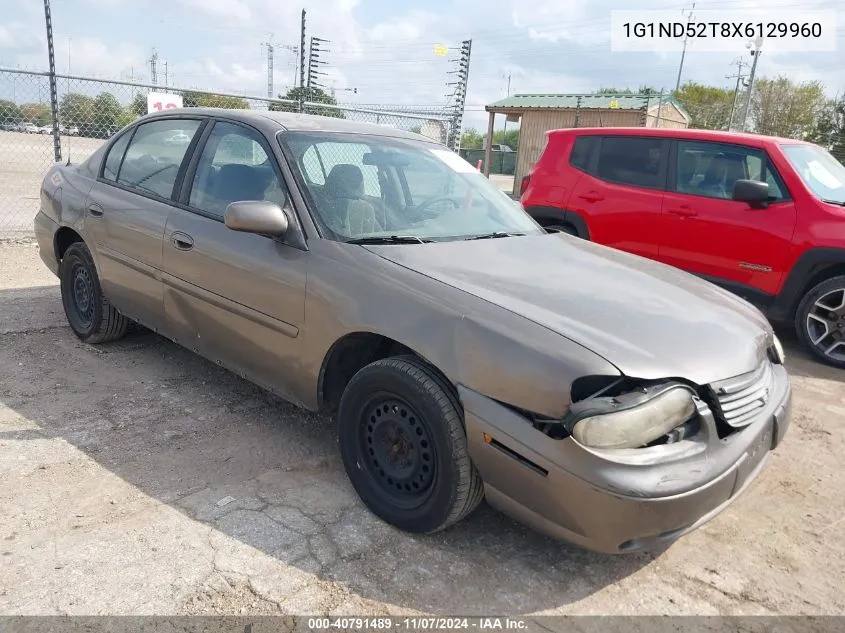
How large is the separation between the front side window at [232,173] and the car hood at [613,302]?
802 mm

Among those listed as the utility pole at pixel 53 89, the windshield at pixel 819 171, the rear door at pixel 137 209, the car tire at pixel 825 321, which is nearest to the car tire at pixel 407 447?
the rear door at pixel 137 209

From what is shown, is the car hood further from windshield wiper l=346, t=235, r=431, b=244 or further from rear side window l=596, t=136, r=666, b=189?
rear side window l=596, t=136, r=666, b=189

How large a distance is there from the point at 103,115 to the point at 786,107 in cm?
3246

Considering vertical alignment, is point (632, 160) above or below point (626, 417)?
above

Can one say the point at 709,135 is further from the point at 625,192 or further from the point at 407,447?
the point at 407,447

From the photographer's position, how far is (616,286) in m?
2.86

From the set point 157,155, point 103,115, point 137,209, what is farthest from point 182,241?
point 103,115

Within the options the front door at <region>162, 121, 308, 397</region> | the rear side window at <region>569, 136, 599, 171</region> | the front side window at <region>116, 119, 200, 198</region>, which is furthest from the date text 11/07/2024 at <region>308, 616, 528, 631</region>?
the rear side window at <region>569, 136, 599, 171</region>

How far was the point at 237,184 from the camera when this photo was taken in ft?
11.2

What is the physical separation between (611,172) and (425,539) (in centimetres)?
487

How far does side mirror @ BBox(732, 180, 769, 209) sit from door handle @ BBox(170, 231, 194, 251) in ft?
14.5

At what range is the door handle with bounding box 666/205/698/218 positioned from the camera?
5867 millimetres

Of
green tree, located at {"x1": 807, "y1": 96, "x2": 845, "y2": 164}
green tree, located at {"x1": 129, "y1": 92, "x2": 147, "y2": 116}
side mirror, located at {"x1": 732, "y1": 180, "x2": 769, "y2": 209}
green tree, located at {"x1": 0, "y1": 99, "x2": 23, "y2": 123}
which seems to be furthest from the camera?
green tree, located at {"x1": 807, "y1": 96, "x2": 845, "y2": 164}

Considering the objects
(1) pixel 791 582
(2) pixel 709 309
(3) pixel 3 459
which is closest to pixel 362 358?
(2) pixel 709 309
